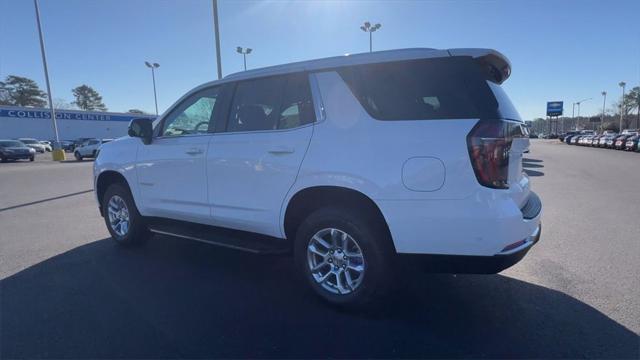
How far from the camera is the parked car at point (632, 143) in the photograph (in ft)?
106

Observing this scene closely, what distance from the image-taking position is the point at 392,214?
285cm

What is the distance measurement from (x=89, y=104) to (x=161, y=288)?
4272 inches

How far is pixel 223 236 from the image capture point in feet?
12.8

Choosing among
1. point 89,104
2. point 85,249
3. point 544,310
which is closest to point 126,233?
point 85,249

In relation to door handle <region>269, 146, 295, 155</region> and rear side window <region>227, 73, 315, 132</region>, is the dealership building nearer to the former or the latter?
rear side window <region>227, 73, 315, 132</region>

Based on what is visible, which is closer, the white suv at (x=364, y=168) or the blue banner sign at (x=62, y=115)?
the white suv at (x=364, y=168)

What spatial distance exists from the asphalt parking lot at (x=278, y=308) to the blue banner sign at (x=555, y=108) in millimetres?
77373

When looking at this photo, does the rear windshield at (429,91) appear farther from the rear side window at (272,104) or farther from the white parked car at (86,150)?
the white parked car at (86,150)

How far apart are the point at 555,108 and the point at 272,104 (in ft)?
267

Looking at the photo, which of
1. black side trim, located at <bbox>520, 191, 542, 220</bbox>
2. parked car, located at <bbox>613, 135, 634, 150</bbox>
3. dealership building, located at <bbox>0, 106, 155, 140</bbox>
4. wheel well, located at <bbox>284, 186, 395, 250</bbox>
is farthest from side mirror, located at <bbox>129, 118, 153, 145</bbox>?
dealership building, located at <bbox>0, 106, 155, 140</bbox>

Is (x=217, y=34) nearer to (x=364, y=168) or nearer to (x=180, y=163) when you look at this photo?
(x=180, y=163)

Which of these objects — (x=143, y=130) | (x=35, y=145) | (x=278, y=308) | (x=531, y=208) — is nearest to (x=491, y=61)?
(x=531, y=208)

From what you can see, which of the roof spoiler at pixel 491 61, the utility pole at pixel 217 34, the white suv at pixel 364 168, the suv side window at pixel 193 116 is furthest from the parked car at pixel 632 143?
the suv side window at pixel 193 116

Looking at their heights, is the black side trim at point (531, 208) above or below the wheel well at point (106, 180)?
below
